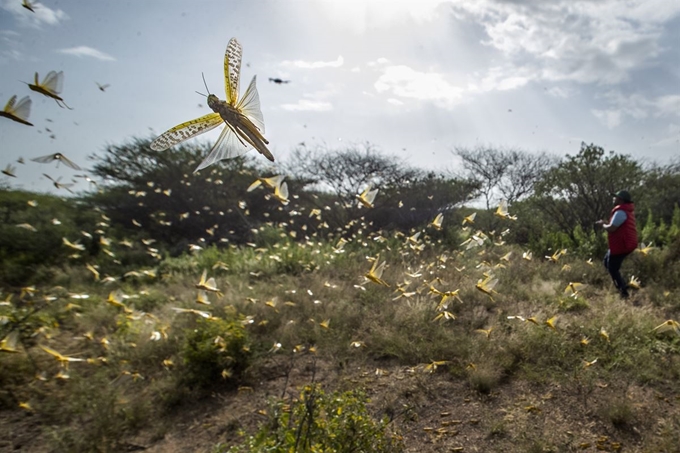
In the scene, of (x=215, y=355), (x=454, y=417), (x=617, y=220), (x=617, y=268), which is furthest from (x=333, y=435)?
(x=617, y=268)

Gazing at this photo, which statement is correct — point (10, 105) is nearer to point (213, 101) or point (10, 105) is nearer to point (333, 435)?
point (213, 101)

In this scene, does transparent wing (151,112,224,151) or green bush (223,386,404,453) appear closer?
transparent wing (151,112,224,151)

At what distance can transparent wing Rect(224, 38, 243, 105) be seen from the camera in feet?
1.52

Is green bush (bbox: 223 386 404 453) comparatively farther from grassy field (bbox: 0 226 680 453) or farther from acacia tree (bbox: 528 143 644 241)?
acacia tree (bbox: 528 143 644 241)

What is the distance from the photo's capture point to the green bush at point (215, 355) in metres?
3.87

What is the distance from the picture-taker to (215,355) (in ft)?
12.7

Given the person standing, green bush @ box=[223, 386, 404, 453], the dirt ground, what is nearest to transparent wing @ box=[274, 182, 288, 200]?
green bush @ box=[223, 386, 404, 453]

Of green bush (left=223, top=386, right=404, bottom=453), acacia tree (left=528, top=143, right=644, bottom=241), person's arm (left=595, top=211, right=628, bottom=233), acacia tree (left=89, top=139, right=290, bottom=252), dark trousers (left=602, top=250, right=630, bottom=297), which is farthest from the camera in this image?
Answer: acacia tree (left=89, top=139, right=290, bottom=252)

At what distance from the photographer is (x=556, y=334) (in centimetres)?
405

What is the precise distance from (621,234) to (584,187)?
432cm

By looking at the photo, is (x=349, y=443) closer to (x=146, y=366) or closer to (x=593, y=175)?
(x=146, y=366)

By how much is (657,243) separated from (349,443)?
27.7 ft

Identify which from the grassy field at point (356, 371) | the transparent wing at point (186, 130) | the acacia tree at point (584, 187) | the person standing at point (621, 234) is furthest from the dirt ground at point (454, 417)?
the acacia tree at point (584, 187)

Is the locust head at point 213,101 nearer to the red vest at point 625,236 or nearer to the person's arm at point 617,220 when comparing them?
the person's arm at point 617,220
